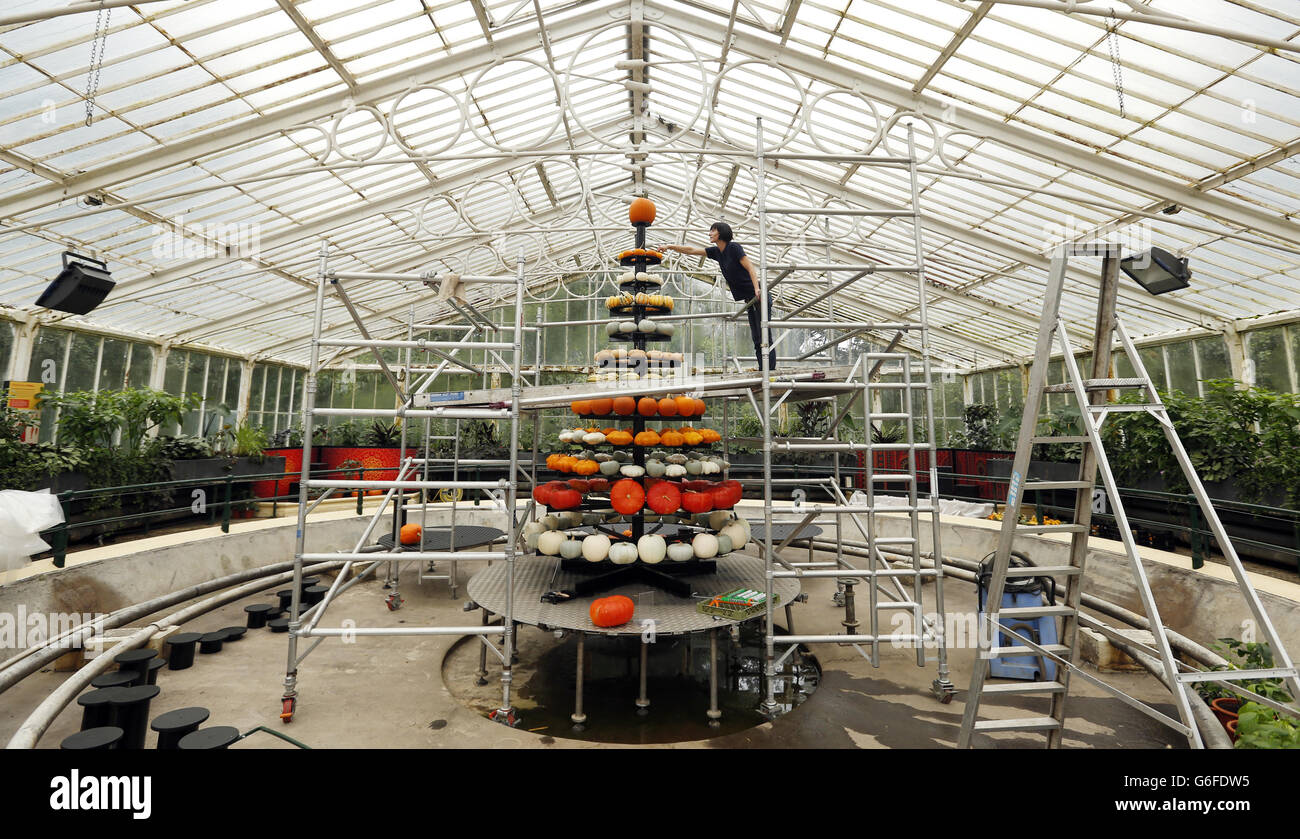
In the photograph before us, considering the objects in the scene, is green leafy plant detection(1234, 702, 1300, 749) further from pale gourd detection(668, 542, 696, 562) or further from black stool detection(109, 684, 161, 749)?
black stool detection(109, 684, 161, 749)

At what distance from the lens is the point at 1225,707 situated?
3830 mm

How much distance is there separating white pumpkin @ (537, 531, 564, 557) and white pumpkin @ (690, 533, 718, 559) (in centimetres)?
125

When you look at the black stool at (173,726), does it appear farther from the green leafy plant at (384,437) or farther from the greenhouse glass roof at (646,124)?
the green leafy plant at (384,437)

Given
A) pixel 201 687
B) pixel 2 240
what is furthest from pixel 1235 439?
pixel 2 240

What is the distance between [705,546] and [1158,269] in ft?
12.1

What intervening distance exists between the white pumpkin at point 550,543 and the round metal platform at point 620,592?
0.40 meters

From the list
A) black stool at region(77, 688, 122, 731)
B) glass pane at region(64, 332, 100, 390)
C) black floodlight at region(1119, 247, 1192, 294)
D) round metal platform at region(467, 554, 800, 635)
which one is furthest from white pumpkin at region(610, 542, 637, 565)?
glass pane at region(64, 332, 100, 390)

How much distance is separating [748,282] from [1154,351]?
14.1 m

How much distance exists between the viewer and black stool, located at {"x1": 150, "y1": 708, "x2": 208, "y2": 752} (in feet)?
10.0

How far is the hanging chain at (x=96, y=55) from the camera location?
6.06m

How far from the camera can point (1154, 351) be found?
44.0 ft

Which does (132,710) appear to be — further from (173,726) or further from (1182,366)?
(1182,366)

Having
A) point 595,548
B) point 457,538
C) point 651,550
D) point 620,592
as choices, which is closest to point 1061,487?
point 651,550
